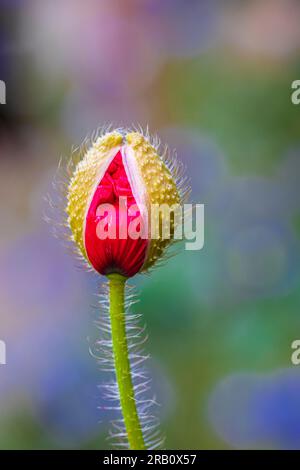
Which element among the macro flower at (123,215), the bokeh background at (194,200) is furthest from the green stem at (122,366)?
the bokeh background at (194,200)

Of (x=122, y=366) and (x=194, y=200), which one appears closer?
(x=122, y=366)

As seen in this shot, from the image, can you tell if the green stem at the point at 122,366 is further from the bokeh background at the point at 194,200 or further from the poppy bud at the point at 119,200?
the bokeh background at the point at 194,200

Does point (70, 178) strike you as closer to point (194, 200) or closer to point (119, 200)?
point (119, 200)

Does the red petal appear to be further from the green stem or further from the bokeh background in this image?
the bokeh background

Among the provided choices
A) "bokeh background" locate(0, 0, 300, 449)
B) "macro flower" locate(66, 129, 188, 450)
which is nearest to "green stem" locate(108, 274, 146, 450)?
"macro flower" locate(66, 129, 188, 450)

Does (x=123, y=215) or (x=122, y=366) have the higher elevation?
(x=123, y=215)

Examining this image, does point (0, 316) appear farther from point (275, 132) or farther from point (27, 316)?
point (275, 132)

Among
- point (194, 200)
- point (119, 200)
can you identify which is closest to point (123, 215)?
point (119, 200)
